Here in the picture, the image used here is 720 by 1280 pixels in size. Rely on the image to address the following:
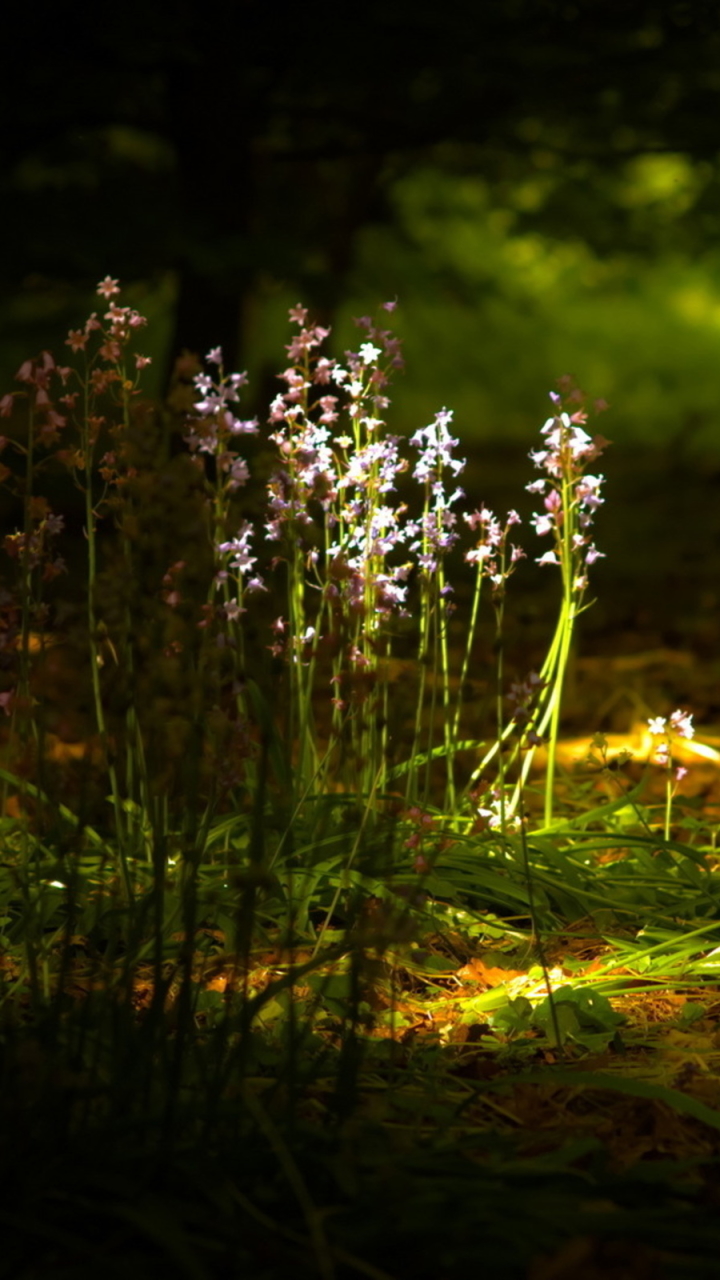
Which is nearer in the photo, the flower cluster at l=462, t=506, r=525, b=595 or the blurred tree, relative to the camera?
the flower cluster at l=462, t=506, r=525, b=595

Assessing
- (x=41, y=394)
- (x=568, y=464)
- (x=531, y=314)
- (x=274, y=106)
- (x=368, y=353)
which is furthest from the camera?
(x=531, y=314)

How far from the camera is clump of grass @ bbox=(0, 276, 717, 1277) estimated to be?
182 cm

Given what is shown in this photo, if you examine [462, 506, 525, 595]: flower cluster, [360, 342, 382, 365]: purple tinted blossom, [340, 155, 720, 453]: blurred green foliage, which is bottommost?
[462, 506, 525, 595]: flower cluster

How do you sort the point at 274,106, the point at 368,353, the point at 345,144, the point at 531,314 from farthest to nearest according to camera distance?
the point at 531,314
the point at 345,144
the point at 274,106
the point at 368,353

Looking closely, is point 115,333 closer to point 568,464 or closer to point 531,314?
point 568,464

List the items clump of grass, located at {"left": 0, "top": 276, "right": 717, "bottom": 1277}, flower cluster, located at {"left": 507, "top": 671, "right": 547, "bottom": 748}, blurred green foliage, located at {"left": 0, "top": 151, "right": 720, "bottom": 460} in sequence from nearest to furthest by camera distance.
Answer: clump of grass, located at {"left": 0, "top": 276, "right": 717, "bottom": 1277}, flower cluster, located at {"left": 507, "top": 671, "right": 547, "bottom": 748}, blurred green foliage, located at {"left": 0, "top": 151, "right": 720, "bottom": 460}

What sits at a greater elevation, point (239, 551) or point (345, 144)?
point (345, 144)

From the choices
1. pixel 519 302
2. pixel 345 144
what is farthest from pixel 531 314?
pixel 345 144

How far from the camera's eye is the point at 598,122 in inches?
301

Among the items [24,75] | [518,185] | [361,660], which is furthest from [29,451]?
[518,185]

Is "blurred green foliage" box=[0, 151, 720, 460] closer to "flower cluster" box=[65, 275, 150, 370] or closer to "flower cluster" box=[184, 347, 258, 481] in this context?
"flower cluster" box=[65, 275, 150, 370]

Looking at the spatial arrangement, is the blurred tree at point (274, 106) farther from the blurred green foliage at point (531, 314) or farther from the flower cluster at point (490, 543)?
the flower cluster at point (490, 543)

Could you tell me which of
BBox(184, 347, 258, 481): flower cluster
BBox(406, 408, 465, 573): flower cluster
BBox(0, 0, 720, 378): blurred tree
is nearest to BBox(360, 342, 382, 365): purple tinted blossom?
BBox(406, 408, 465, 573): flower cluster

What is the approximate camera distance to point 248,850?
2480 millimetres
